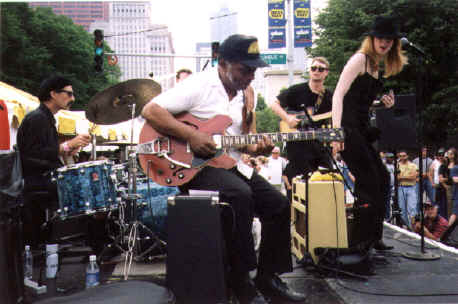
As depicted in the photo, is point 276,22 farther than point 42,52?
No

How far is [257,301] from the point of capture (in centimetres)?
266

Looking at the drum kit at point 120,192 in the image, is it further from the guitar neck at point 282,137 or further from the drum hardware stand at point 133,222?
the guitar neck at point 282,137

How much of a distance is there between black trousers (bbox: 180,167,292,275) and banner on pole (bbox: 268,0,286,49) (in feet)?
16.8

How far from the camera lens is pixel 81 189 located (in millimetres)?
3766

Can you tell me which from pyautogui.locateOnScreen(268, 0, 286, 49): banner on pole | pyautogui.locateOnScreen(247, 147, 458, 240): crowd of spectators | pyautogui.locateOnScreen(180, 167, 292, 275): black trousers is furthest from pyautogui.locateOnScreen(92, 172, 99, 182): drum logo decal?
pyautogui.locateOnScreen(268, 0, 286, 49): banner on pole

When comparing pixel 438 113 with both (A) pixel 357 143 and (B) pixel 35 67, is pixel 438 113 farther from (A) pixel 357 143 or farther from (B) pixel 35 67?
(B) pixel 35 67

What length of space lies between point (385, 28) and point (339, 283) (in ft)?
7.75

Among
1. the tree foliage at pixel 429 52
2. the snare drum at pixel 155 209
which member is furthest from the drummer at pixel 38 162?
the tree foliage at pixel 429 52

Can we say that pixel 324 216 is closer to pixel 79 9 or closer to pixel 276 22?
pixel 276 22

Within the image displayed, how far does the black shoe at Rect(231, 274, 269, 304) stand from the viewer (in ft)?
8.83

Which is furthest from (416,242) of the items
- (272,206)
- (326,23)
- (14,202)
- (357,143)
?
(326,23)

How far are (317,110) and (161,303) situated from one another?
10.4ft

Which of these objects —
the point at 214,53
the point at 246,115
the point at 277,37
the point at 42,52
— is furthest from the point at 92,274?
the point at 42,52

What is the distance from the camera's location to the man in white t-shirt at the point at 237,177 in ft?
9.00
